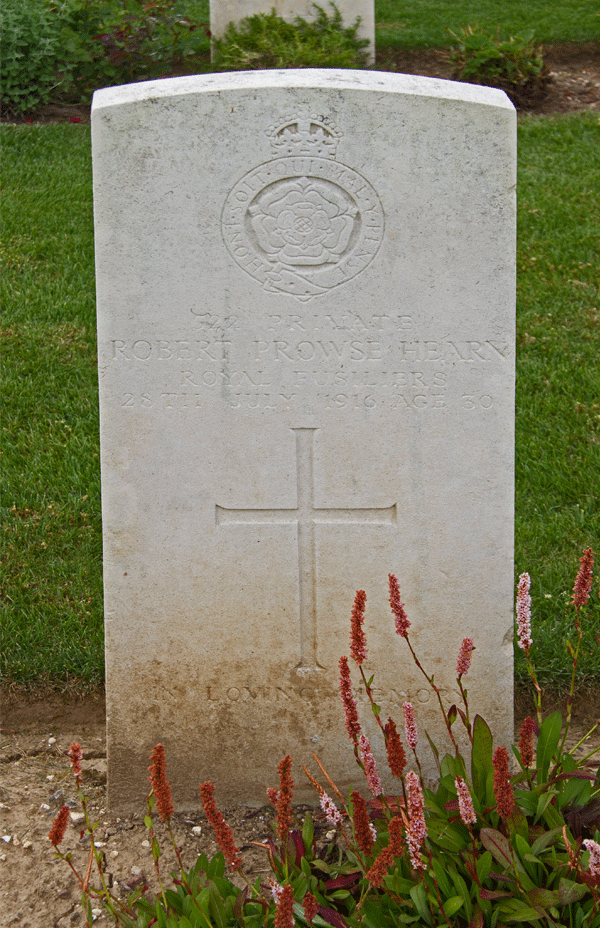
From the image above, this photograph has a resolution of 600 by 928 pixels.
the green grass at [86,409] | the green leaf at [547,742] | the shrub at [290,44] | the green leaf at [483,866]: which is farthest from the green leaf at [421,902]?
the shrub at [290,44]

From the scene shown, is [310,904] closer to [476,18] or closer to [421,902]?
[421,902]

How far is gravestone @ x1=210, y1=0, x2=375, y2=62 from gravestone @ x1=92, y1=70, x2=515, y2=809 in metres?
8.10

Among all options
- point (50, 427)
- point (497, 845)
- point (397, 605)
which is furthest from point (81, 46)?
point (497, 845)

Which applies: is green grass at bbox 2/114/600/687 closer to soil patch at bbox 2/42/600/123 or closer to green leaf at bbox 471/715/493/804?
green leaf at bbox 471/715/493/804

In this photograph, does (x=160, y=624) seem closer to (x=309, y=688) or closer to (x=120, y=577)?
(x=120, y=577)

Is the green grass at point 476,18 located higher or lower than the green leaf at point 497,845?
higher

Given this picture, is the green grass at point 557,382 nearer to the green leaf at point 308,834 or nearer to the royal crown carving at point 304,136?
the green leaf at point 308,834

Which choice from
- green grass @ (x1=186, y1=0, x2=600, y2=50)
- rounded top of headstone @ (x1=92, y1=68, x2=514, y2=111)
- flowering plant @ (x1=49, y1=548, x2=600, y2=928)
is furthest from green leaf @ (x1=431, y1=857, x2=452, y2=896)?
green grass @ (x1=186, y1=0, x2=600, y2=50)

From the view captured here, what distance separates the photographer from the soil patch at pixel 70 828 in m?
2.51

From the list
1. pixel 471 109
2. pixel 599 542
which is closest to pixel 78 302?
pixel 599 542

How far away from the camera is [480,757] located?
2.40m

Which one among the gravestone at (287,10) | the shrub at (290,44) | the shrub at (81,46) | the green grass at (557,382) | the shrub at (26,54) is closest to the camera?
the green grass at (557,382)

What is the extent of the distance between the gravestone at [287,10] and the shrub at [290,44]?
0.26 feet

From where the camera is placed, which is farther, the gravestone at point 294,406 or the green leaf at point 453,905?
the gravestone at point 294,406
